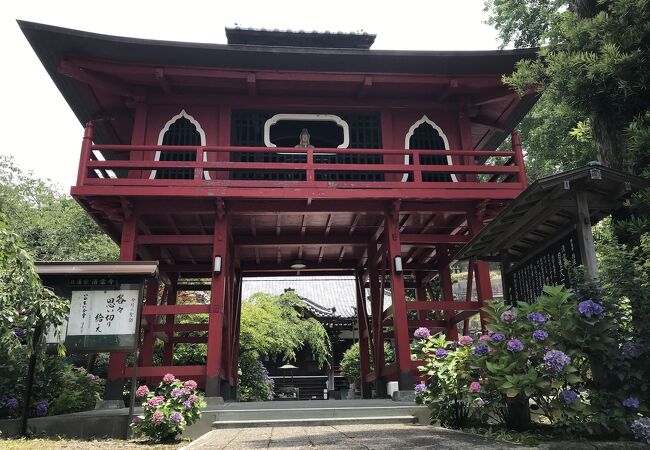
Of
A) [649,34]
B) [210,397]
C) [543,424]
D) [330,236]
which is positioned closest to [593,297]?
[543,424]

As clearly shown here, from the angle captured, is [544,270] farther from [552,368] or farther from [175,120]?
[175,120]

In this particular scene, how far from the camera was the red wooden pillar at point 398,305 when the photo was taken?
31.0 ft

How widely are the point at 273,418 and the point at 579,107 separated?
18.7 ft

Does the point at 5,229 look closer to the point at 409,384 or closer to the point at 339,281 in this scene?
the point at 409,384

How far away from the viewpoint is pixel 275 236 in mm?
12352

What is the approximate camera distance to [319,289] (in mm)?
29250

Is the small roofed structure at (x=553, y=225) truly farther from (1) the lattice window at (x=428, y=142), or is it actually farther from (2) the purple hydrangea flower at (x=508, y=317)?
(1) the lattice window at (x=428, y=142)

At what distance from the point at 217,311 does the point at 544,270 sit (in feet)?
19.3

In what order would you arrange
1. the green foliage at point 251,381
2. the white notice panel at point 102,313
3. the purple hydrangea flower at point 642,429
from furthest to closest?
1. the green foliage at point 251,381
2. the white notice panel at point 102,313
3. the purple hydrangea flower at point 642,429

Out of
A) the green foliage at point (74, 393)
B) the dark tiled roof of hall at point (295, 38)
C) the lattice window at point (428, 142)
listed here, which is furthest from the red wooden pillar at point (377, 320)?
the green foliage at point (74, 393)

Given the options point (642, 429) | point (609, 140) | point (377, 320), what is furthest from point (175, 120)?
point (642, 429)

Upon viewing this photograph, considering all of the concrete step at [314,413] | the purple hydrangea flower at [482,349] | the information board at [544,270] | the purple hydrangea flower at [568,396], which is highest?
the information board at [544,270]

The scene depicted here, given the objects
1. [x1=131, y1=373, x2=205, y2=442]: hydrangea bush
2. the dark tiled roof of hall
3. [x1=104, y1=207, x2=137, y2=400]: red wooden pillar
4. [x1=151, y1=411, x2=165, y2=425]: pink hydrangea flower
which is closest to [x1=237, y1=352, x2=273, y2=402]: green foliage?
[x1=104, y1=207, x2=137, y2=400]: red wooden pillar

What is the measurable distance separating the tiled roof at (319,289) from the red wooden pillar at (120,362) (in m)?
15.7
